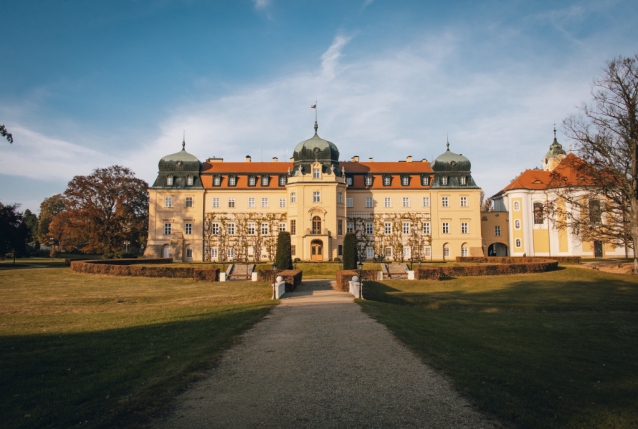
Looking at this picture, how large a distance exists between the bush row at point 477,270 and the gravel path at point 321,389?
1867cm

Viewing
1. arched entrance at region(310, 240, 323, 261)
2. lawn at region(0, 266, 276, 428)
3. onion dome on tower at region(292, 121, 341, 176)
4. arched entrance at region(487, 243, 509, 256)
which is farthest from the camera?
arched entrance at region(487, 243, 509, 256)

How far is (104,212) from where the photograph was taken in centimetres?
4806

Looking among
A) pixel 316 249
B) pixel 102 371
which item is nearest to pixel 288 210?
pixel 316 249

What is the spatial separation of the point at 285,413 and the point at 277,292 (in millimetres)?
13693

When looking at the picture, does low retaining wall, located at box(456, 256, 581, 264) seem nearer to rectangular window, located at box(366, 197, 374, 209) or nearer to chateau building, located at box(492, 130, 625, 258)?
chateau building, located at box(492, 130, 625, 258)

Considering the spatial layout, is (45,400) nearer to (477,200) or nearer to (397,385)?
(397,385)

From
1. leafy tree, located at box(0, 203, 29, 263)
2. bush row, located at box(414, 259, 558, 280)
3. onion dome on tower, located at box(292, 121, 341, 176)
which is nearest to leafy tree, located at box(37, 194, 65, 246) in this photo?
leafy tree, located at box(0, 203, 29, 263)

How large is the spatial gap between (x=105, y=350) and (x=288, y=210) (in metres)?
38.6

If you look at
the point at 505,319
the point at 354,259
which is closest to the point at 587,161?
the point at 354,259

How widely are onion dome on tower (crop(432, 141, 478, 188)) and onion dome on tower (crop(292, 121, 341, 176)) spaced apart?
37.4 ft

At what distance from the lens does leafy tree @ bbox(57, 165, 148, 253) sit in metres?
46.0

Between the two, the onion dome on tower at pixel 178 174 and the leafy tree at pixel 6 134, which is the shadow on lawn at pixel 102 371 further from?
the onion dome on tower at pixel 178 174

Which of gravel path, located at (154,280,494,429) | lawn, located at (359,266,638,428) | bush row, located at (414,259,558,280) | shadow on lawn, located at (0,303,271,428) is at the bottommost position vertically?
lawn, located at (359,266,638,428)

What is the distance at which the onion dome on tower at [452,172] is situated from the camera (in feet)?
165
